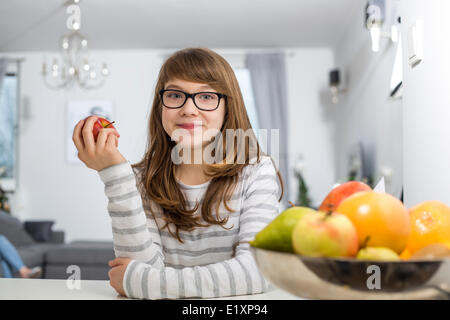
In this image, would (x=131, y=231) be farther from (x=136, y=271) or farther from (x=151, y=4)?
(x=151, y=4)

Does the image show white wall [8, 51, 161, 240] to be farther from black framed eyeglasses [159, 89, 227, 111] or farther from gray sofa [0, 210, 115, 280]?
black framed eyeglasses [159, 89, 227, 111]

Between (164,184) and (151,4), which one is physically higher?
(151,4)

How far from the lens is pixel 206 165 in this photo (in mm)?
817

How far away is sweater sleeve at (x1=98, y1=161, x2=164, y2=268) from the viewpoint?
49 centimetres

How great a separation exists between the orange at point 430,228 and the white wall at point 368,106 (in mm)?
1901

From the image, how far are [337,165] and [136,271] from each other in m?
3.97

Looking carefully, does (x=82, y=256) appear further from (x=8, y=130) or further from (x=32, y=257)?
(x=8, y=130)

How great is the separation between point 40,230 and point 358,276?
3.90 metres

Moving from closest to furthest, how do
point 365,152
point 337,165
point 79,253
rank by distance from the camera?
point 79,253, point 365,152, point 337,165

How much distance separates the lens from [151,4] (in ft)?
10.8

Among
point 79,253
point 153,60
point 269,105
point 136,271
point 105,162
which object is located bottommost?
point 79,253

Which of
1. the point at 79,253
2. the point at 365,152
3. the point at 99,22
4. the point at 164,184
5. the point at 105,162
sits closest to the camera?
the point at 105,162

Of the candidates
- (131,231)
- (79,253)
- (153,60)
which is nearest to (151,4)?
(153,60)

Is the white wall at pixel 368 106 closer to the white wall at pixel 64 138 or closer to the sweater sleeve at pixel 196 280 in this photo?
the sweater sleeve at pixel 196 280
